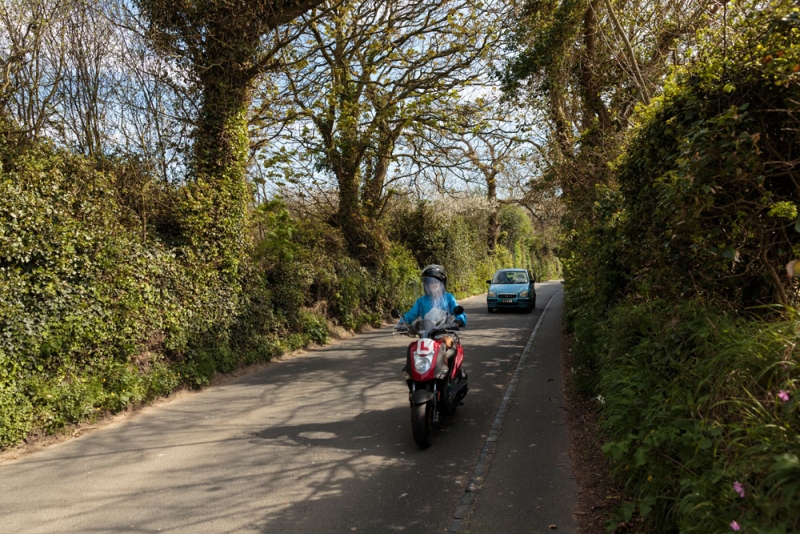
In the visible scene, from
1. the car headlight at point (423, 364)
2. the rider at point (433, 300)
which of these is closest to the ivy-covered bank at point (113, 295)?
the rider at point (433, 300)

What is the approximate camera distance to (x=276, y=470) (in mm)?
5109

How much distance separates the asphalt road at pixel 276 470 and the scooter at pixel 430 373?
0.92 feet

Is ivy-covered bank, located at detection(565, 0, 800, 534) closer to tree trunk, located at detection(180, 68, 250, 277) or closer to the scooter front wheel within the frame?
the scooter front wheel

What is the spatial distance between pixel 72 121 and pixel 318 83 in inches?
284

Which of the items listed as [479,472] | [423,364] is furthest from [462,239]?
[479,472]

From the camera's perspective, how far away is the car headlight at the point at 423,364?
5711 millimetres

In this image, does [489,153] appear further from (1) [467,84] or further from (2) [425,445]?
(2) [425,445]

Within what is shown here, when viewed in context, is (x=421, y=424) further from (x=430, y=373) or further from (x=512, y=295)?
(x=512, y=295)

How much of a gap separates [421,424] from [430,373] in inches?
21.7

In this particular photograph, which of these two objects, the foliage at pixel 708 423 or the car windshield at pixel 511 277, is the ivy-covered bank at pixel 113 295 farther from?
the car windshield at pixel 511 277

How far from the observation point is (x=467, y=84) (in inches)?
634

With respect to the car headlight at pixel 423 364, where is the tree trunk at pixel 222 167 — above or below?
above

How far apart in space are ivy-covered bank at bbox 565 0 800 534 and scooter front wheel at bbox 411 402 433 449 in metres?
1.82

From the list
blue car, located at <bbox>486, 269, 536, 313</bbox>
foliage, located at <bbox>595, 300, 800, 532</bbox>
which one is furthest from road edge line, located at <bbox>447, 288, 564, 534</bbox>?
blue car, located at <bbox>486, 269, 536, 313</bbox>
